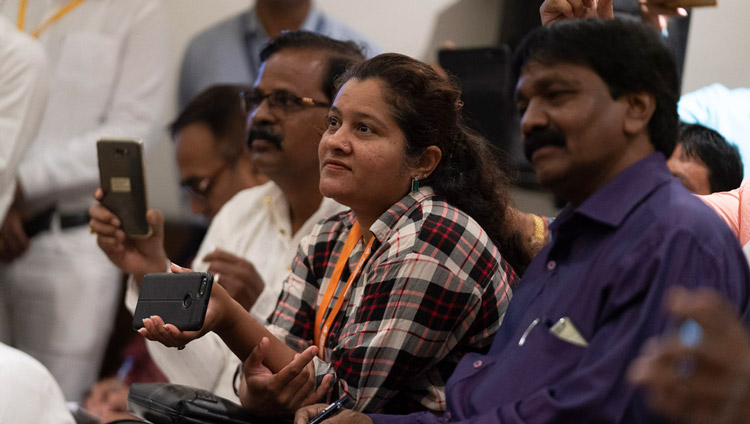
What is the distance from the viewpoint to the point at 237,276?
1785 mm

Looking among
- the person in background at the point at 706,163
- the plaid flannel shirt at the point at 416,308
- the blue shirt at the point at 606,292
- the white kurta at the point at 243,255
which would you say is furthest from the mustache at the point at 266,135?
the blue shirt at the point at 606,292

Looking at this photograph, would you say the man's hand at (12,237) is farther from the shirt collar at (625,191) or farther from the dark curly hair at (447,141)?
the shirt collar at (625,191)

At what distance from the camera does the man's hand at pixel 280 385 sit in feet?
4.23

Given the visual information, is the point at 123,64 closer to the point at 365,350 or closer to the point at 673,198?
the point at 365,350

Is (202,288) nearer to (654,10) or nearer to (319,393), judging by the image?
(319,393)

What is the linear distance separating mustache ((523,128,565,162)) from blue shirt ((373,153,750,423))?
7cm

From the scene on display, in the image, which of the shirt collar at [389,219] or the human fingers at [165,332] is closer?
the human fingers at [165,332]

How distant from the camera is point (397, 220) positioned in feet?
4.42

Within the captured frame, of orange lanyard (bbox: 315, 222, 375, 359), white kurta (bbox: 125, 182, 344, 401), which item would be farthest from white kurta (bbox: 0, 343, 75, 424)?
orange lanyard (bbox: 315, 222, 375, 359)

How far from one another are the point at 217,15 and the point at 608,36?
2.48m

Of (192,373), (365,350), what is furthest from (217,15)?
(365,350)

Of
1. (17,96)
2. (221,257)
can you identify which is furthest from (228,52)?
(221,257)

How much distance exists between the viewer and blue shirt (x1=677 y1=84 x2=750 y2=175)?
172cm

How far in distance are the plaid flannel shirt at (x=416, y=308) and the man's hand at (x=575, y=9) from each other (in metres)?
0.33
